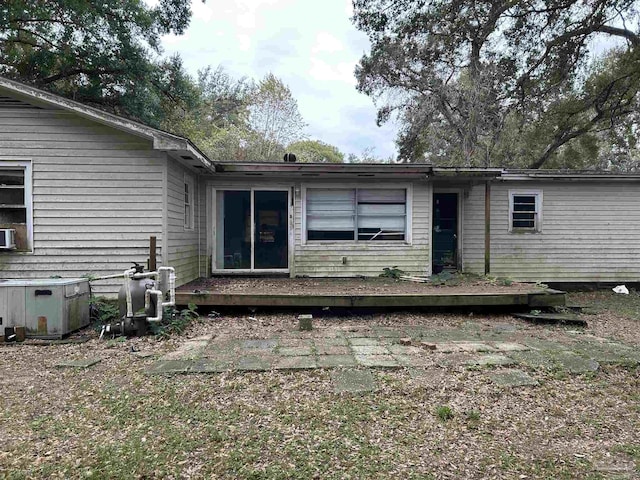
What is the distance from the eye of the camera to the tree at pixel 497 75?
35.2ft

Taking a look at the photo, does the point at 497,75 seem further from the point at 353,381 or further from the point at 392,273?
the point at 353,381

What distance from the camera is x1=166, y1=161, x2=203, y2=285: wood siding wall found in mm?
6699

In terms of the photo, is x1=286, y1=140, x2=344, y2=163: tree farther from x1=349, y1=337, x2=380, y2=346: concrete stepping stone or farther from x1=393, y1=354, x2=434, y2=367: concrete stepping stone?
x1=393, y1=354, x2=434, y2=367: concrete stepping stone

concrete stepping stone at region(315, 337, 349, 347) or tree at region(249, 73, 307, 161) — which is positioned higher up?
tree at region(249, 73, 307, 161)

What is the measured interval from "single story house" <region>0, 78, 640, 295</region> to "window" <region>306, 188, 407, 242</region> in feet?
0.07

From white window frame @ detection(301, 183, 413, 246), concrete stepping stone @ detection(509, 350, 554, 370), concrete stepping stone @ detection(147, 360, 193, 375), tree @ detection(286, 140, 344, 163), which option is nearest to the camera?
concrete stepping stone @ detection(147, 360, 193, 375)

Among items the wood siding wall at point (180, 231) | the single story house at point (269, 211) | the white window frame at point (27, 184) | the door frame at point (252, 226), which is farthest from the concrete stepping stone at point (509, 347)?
Result: the white window frame at point (27, 184)

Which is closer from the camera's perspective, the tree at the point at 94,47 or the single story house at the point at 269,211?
the single story house at the point at 269,211

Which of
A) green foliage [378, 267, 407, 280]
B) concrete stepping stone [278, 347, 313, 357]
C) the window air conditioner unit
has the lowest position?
concrete stepping stone [278, 347, 313, 357]

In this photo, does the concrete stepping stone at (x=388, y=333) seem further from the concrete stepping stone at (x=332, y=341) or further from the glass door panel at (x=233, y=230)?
the glass door panel at (x=233, y=230)

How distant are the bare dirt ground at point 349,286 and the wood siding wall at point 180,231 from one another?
0.30m

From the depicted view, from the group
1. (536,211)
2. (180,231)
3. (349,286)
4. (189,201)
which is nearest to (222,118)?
(189,201)

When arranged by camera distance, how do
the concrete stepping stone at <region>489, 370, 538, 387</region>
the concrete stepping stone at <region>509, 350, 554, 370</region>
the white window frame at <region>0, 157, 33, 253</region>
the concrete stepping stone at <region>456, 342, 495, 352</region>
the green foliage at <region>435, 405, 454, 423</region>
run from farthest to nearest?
the white window frame at <region>0, 157, 33, 253</region> → the concrete stepping stone at <region>456, 342, 495, 352</region> → the concrete stepping stone at <region>509, 350, 554, 370</region> → the concrete stepping stone at <region>489, 370, 538, 387</region> → the green foliage at <region>435, 405, 454, 423</region>

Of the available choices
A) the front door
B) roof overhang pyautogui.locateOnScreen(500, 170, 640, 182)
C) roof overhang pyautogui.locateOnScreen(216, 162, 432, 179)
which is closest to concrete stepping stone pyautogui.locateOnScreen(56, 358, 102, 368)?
roof overhang pyautogui.locateOnScreen(216, 162, 432, 179)
